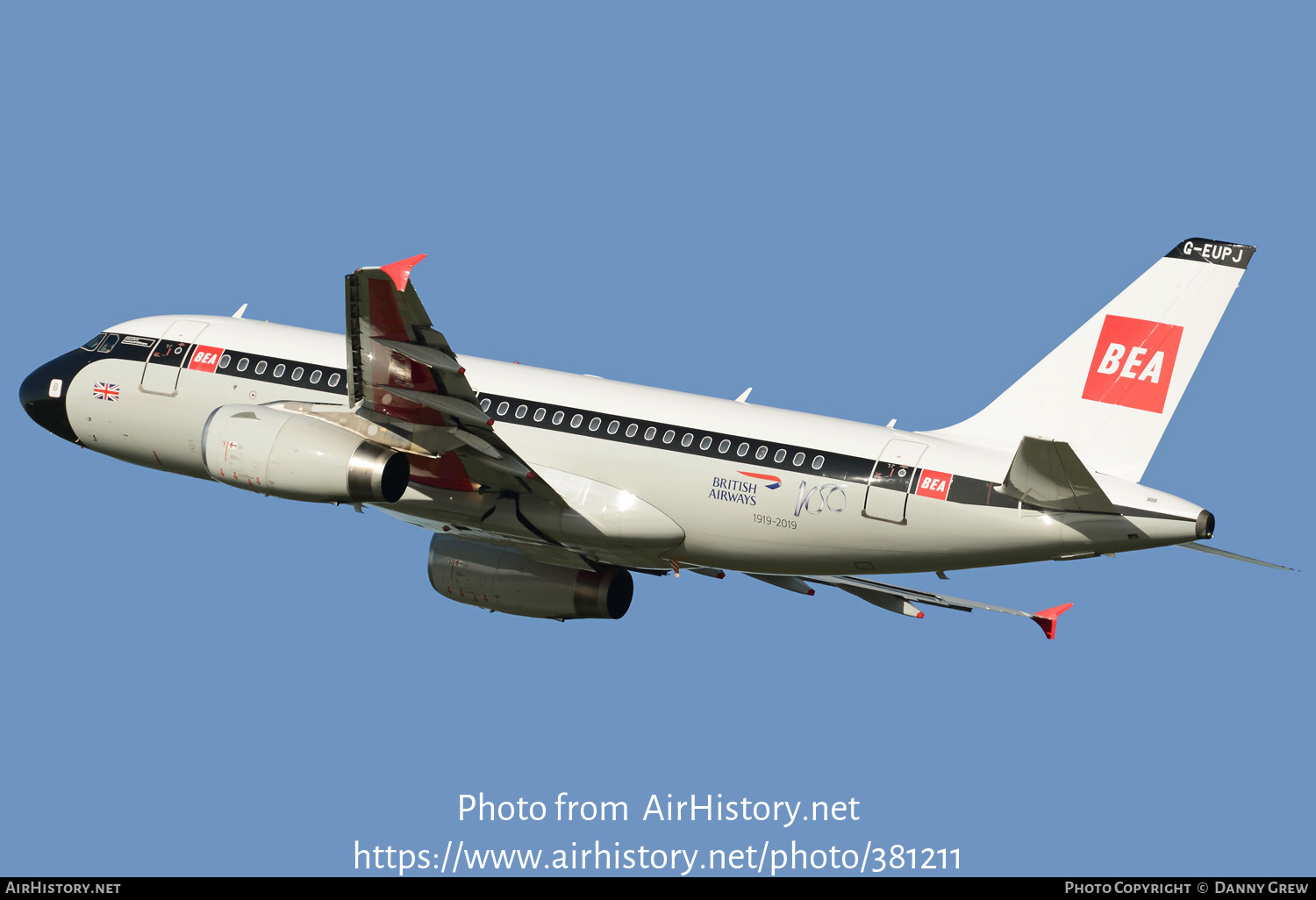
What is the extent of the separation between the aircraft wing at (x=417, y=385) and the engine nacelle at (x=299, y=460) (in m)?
0.86

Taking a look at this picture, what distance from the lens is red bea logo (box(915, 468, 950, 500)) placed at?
3338 centimetres

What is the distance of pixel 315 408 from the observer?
36.2 metres

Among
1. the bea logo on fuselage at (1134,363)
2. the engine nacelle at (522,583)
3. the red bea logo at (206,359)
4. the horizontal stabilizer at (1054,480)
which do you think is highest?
the red bea logo at (206,359)

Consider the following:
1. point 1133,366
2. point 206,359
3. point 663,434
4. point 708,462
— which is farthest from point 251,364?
point 1133,366

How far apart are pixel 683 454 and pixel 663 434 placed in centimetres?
57

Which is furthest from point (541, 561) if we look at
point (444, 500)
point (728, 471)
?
point (728, 471)

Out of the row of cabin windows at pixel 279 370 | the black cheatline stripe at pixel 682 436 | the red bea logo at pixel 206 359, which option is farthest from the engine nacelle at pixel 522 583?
the red bea logo at pixel 206 359

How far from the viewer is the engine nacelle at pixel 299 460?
34.1 meters

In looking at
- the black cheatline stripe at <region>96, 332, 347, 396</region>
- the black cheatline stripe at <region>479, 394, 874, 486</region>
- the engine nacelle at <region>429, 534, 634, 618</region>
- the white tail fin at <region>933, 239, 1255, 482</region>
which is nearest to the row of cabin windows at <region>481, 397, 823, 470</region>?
the black cheatline stripe at <region>479, 394, 874, 486</region>

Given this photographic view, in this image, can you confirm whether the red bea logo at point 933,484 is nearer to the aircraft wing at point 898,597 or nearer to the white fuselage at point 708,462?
the white fuselage at point 708,462

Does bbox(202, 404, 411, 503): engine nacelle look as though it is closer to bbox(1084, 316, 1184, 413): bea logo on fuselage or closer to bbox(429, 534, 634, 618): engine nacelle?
bbox(429, 534, 634, 618): engine nacelle

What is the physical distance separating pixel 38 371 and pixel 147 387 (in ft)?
10.8

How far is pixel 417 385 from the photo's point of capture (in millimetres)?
34156

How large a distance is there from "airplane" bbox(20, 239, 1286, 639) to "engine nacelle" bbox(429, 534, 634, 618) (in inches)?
3.0
